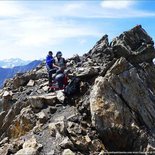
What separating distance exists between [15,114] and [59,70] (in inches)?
243

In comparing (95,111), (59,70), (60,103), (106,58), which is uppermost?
(106,58)

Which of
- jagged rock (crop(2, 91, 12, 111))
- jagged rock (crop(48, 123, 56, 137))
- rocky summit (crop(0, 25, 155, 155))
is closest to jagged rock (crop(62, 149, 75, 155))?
rocky summit (crop(0, 25, 155, 155))

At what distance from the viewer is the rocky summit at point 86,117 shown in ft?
83.6

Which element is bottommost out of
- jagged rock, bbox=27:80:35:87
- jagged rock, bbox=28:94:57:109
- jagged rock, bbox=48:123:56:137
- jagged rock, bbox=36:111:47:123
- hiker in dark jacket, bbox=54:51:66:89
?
jagged rock, bbox=48:123:56:137

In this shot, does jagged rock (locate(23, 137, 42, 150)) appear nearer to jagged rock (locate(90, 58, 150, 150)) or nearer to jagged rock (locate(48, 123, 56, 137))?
jagged rock (locate(48, 123, 56, 137))

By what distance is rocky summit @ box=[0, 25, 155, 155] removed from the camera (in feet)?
83.6

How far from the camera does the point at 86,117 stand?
1167 inches

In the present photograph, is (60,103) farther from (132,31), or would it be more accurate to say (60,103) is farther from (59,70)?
(132,31)

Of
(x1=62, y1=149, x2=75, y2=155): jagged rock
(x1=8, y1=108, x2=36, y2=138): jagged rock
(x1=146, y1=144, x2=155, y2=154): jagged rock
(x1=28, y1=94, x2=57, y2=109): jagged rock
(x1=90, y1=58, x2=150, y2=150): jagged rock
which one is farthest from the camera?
(x1=28, y1=94, x2=57, y2=109): jagged rock

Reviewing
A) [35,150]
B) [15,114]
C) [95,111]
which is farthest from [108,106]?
[15,114]

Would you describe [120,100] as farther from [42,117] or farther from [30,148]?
[30,148]

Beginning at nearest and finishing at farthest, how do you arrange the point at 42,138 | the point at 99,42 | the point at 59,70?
1. the point at 42,138
2. the point at 59,70
3. the point at 99,42

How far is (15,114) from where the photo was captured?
→ 3750cm

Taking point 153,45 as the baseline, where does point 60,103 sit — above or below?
below
